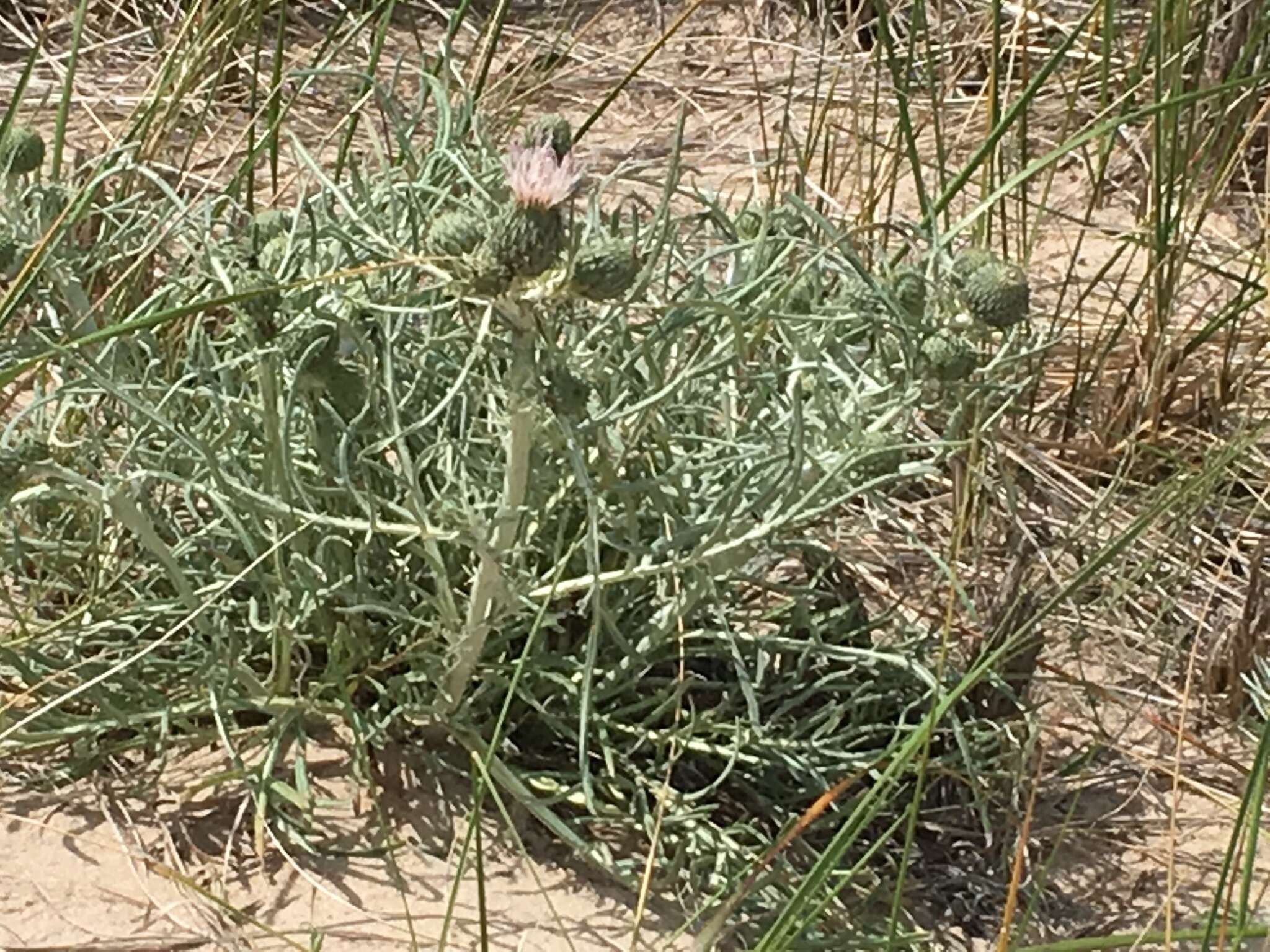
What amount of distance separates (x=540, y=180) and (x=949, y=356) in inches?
15.6

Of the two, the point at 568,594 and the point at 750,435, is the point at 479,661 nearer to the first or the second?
the point at 568,594

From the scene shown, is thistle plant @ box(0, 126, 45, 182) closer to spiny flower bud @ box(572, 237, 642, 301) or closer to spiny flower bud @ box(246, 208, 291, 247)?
spiny flower bud @ box(246, 208, 291, 247)

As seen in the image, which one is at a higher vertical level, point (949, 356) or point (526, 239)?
point (526, 239)

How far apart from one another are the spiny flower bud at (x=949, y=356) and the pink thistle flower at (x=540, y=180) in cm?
36

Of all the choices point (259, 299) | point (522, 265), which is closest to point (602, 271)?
point (522, 265)

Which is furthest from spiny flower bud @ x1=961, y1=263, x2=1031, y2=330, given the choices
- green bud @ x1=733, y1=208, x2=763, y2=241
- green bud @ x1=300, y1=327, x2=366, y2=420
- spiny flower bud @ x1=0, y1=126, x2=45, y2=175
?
spiny flower bud @ x1=0, y1=126, x2=45, y2=175

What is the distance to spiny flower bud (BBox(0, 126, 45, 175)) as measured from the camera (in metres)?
1.48

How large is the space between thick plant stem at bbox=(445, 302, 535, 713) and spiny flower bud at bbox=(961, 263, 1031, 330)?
345 mm

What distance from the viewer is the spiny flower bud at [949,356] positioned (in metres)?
1.36

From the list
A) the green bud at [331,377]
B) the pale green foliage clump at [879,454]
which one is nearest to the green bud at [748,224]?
the pale green foliage clump at [879,454]

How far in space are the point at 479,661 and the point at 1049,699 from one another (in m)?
0.60

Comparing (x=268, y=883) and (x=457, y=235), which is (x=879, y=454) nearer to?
(x=457, y=235)

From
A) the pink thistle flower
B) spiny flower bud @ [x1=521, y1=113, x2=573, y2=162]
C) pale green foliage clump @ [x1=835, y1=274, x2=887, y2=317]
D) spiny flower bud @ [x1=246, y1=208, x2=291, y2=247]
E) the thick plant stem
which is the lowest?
the thick plant stem

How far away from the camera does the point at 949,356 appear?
4.47ft
